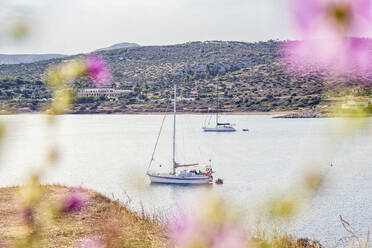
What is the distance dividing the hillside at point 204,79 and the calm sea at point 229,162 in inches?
407

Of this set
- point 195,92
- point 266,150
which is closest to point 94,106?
point 195,92

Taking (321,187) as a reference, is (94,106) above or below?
below

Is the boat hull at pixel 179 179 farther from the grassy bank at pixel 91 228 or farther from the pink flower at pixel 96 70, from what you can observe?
the pink flower at pixel 96 70

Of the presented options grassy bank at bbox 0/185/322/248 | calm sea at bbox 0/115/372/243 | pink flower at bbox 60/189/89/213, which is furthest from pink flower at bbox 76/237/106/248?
pink flower at bbox 60/189/89/213

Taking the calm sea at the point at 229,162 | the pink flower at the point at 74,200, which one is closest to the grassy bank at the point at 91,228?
the pink flower at the point at 74,200

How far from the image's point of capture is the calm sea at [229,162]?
4.39 feet

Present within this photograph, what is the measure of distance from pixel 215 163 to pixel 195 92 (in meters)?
45.5

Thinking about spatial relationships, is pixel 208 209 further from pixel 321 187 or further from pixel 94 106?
pixel 94 106

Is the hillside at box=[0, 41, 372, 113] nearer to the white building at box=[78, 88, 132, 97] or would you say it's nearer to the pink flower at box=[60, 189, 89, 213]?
the white building at box=[78, 88, 132, 97]

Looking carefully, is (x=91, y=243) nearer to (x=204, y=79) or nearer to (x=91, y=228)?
(x=91, y=228)

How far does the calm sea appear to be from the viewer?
1.34 m

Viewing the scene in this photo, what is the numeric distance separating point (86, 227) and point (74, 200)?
2.48 m

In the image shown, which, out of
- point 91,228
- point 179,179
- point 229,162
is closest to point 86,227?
point 91,228

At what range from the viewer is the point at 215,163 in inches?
1216
